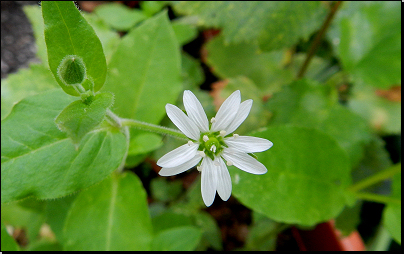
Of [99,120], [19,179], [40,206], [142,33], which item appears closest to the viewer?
[99,120]

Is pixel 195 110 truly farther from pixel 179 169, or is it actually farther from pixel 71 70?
pixel 71 70

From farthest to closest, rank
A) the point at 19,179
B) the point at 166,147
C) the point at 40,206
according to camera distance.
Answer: the point at 166,147, the point at 40,206, the point at 19,179

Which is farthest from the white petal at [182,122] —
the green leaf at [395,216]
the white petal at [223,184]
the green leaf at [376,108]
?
the green leaf at [376,108]

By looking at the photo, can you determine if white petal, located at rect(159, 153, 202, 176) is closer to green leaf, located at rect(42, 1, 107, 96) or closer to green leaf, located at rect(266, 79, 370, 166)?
green leaf, located at rect(42, 1, 107, 96)

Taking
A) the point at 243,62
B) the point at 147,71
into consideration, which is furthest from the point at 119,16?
the point at 243,62

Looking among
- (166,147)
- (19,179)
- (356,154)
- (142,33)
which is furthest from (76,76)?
(356,154)

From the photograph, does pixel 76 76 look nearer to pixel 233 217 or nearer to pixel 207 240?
pixel 207 240

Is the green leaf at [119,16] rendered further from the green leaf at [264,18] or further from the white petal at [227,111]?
the white petal at [227,111]
